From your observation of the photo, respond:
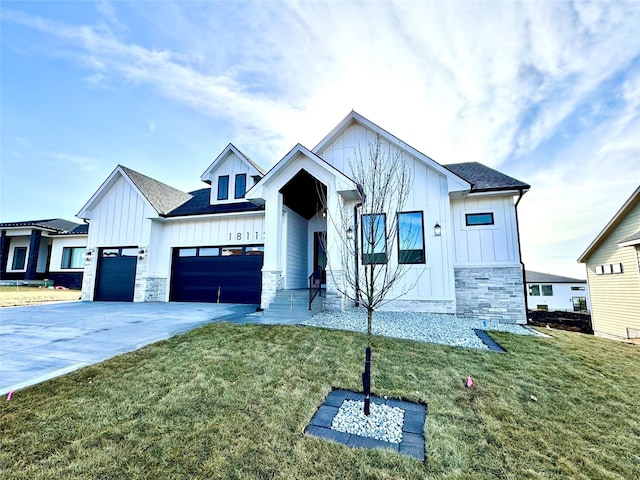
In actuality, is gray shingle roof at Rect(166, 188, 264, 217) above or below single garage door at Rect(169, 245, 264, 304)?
above

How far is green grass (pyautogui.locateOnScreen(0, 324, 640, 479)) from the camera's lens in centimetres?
252

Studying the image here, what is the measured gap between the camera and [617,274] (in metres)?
13.6

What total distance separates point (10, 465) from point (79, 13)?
39.8 feet

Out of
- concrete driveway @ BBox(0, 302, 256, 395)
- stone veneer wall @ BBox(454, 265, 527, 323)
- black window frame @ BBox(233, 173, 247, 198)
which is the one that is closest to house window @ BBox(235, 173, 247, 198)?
black window frame @ BBox(233, 173, 247, 198)

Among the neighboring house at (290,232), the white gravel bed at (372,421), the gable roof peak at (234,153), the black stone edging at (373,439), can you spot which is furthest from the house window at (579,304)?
the white gravel bed at (372,421)

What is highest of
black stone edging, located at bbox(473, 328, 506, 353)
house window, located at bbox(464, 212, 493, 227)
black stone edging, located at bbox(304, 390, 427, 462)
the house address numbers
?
house window, located at bbox(464, 212, 493, 227)

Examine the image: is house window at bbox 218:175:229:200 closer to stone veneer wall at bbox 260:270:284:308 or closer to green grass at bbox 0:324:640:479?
stone veneer wall at bbox 260:270:284:308

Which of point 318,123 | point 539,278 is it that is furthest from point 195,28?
point 539,278

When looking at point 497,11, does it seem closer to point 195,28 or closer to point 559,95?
point 559,95

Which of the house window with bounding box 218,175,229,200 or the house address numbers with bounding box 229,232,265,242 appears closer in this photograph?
the house address numbers with bounding box 229,232,265,242

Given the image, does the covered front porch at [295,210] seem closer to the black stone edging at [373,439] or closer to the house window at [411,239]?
the house window at [411,239]

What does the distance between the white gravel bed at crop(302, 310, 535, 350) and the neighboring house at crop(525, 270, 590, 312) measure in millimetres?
27150

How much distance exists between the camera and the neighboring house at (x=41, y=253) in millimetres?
20172

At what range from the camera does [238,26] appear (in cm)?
873
